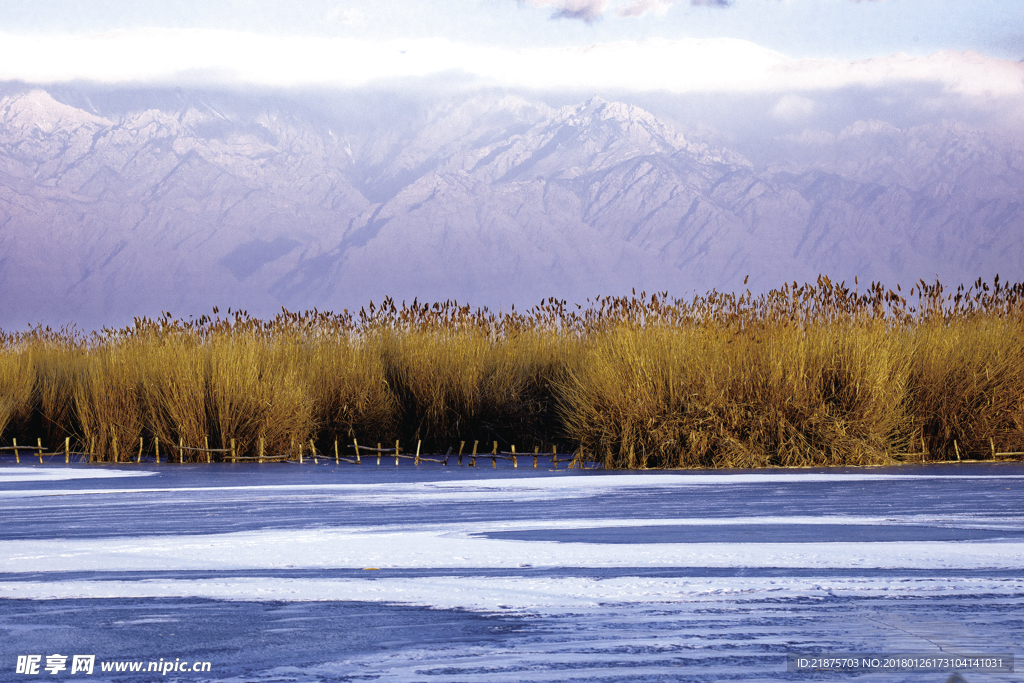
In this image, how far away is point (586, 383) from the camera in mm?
11586

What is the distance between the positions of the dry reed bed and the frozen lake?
238 cm

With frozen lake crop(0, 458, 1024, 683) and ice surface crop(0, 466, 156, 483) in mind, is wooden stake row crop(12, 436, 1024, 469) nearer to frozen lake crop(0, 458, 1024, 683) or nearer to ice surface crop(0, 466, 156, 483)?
ice surface crop(0, 466, 156, 483)

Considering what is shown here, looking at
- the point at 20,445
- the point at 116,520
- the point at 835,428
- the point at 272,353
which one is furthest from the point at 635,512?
the point at 20,445

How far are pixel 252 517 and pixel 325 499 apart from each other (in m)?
1.21

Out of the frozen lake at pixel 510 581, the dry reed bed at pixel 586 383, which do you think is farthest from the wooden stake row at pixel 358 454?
the frozen lake at pixel 510 581

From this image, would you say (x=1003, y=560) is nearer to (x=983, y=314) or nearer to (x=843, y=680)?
(x=843, y=680)

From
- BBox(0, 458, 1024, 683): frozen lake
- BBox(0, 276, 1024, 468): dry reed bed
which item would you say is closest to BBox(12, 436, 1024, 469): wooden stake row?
BBox(0, 276, 1024, 468): dry reed bed

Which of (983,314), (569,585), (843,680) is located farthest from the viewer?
(983,314)

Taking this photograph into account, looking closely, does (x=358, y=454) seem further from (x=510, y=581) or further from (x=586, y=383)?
(x=510, y=581)

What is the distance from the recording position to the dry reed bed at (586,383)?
11.2m

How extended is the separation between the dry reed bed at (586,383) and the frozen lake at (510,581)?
93.6 inches

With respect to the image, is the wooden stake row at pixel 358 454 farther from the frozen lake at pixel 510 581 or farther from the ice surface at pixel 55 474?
the frozen lake at pixel 510 581

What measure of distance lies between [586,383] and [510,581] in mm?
6678

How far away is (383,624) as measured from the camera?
4.20 meters
